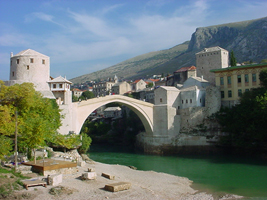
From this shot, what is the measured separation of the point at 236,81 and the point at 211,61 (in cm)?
874

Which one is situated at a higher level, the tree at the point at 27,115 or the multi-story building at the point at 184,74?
the multi-story building at the point at 184,74

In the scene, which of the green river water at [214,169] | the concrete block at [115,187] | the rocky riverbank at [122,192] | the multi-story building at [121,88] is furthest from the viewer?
the multi-story building at [121,88]

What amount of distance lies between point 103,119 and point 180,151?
25.4 metres

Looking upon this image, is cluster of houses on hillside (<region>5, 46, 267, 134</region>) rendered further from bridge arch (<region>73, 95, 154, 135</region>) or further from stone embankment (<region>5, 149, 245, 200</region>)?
stone embankment (<region>5, 149, 245, 200</region>)

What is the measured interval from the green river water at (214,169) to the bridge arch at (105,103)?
4.90 metres

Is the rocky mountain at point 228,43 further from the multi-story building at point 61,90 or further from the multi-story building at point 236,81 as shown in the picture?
the multi-story building at point 61,90

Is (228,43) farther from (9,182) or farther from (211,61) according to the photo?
(9,182)

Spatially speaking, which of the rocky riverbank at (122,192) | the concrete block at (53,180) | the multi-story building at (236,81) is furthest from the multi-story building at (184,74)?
the concrete block at (53,180)

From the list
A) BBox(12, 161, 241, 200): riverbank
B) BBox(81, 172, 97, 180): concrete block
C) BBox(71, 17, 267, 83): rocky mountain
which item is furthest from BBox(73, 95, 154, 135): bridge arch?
BBox(71, 17, 267, 83): rocky mountain

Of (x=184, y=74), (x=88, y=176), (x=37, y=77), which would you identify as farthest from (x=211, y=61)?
(x=88, y=176)

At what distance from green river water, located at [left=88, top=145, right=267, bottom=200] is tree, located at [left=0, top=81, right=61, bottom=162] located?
35.2 ft

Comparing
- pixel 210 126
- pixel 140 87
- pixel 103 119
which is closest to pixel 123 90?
pixel 140 87

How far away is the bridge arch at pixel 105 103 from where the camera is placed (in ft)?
106

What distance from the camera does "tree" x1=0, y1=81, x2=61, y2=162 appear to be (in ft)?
64.6
